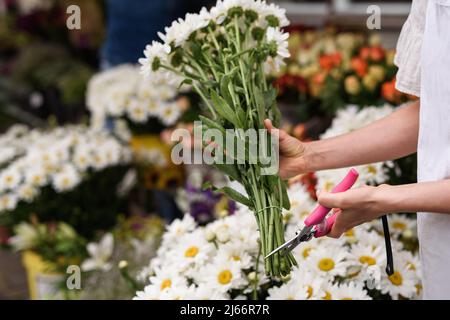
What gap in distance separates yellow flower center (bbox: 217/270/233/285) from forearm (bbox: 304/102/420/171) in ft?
1.04

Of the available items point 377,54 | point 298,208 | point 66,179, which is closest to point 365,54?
point 377,54

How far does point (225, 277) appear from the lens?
57.2 inches

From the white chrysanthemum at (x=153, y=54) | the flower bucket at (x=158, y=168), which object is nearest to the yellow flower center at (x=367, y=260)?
the white chrysanthemum at (x=153, y=54)

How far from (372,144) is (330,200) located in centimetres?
35

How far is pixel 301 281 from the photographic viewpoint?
142 cm

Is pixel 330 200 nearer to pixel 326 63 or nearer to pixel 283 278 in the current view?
pixel 283 278

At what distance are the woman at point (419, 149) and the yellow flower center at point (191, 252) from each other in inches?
13.0

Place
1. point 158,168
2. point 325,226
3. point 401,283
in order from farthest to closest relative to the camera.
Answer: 1. point 158,168
2. point 401,283
3. point 325,226

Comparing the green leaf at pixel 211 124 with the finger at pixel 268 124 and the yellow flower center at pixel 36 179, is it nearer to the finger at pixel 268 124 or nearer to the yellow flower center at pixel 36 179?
the finger at pixel 268 124

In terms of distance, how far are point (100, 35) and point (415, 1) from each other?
4.88 m

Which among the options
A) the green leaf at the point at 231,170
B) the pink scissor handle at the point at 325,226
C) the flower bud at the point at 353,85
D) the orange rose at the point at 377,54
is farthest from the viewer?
the orange rose at the point at 377,54

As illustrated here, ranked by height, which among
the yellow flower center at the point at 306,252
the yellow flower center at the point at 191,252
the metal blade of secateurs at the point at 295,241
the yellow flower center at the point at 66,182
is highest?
the yellow flower center at the point at 66,182

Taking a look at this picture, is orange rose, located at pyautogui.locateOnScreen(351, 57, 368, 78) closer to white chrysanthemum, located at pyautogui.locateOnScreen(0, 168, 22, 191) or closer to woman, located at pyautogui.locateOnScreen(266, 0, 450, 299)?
woman, located at pyautogui.locateOnScreen(266, 0, 450, 299)

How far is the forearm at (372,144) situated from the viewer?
4.43 ft
